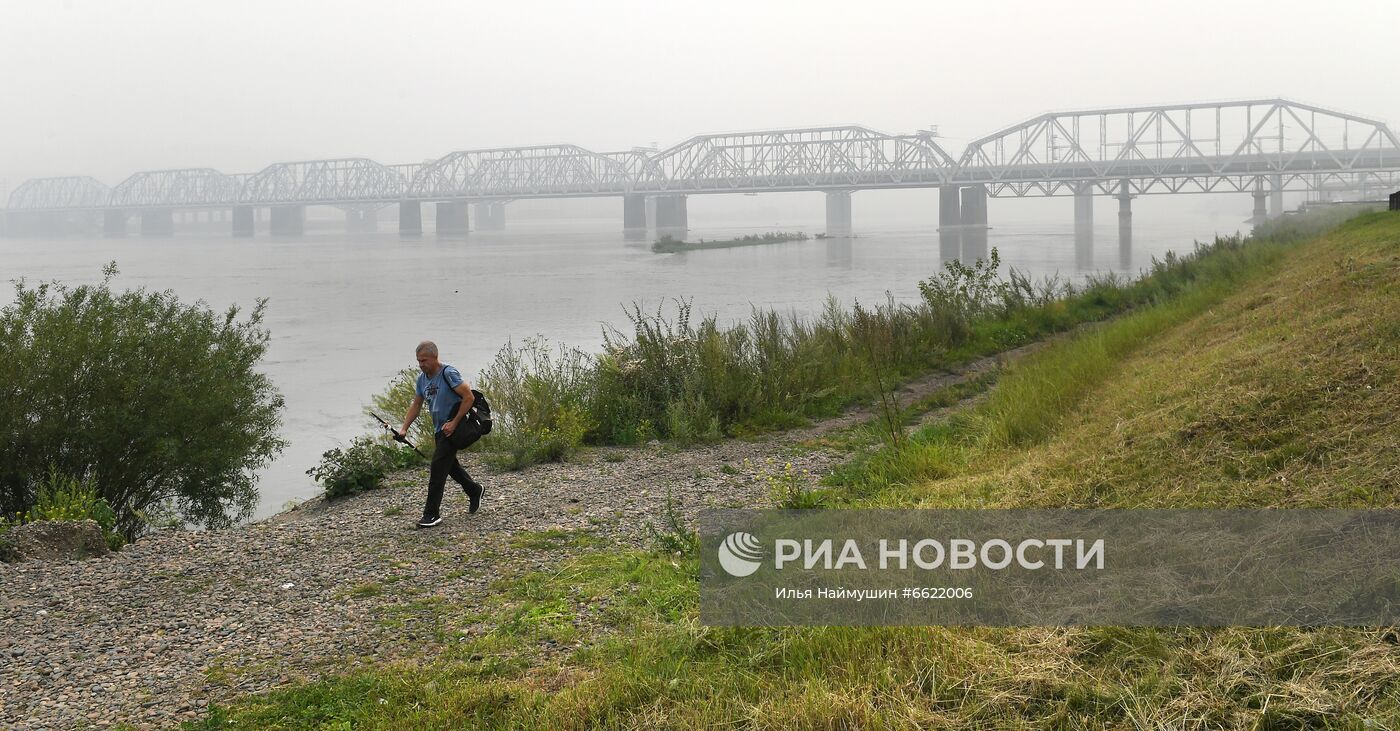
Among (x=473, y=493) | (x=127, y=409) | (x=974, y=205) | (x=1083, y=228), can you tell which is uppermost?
(x=974, y=205)

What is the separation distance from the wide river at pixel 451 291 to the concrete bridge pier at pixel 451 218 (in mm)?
67792

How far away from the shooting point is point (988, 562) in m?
5.16

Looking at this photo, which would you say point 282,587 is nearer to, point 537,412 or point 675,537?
point 675,537

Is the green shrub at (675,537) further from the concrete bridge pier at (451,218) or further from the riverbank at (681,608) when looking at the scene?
the concrete bridge pier at (451,218)

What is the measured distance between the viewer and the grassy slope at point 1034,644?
12.8 feet

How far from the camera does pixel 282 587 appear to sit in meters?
6.45

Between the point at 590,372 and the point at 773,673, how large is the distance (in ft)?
29.1

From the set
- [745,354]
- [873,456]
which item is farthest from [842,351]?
[873,456]

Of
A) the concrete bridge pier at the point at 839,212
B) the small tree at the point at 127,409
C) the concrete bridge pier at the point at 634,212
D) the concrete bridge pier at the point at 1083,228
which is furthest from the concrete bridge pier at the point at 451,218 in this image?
the small tree at the point at 127,409

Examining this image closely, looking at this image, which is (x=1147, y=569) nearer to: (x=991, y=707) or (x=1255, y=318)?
(x=991, y=707)

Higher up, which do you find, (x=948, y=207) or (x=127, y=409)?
(x=948, y=207)

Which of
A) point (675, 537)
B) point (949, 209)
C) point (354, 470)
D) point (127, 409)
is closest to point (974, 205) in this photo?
point (949, 209)

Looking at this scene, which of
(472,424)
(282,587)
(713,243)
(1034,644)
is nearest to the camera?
(1034,644)

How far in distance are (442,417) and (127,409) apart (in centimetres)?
557
